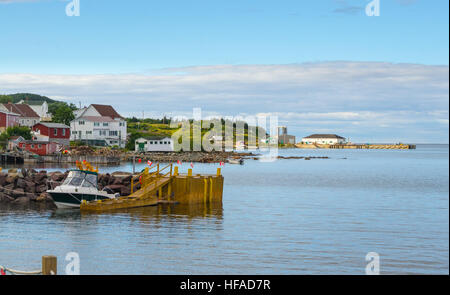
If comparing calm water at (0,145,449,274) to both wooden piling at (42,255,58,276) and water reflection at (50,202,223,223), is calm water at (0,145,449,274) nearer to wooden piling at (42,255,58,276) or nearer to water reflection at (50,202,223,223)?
water reflection at (50,202,223,223)

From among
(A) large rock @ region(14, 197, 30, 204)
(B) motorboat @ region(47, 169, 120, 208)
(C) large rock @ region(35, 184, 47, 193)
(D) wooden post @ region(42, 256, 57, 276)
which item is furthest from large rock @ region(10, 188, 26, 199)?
(D) wooden post @ region(42, 256, 57, 276)

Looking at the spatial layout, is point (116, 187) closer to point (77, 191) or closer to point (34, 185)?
point (77, 191)

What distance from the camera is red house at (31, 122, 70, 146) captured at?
366 ft

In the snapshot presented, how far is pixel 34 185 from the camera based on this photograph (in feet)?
142

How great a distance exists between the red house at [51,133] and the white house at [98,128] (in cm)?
995

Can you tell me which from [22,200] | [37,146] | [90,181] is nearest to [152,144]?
[37,146]

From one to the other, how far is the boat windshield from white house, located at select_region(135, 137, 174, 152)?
92.8 m

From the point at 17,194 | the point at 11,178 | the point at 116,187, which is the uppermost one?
the point at 11,178

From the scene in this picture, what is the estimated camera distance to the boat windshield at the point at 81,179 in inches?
1459

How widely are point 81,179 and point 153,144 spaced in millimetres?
95683

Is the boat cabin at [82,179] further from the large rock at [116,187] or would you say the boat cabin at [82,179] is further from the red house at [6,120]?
the red house at [6,120]
